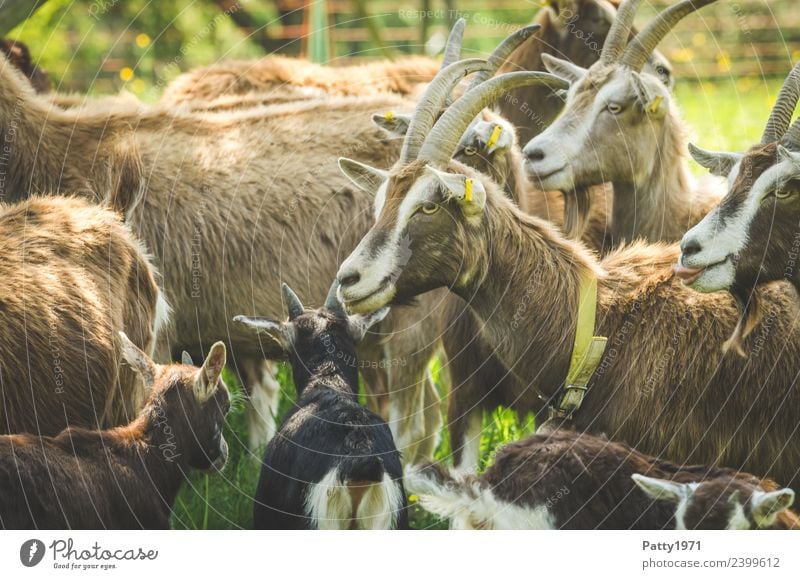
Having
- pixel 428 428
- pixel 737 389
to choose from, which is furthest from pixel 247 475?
pixel 737 389

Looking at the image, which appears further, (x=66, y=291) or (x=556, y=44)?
(x=556, y=44)

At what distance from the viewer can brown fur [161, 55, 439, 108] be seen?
9.21m

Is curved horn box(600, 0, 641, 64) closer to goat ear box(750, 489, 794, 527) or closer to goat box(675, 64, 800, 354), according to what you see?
goat box(675, 64, 800, 354)

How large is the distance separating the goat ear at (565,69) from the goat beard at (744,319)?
95.8 inches

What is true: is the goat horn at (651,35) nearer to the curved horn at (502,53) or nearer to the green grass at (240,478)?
the curved horn at (502,53)

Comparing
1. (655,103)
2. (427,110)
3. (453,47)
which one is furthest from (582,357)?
(453,47)

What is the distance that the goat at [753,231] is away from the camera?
4.88 meters

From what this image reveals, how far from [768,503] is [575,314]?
1.40 meters

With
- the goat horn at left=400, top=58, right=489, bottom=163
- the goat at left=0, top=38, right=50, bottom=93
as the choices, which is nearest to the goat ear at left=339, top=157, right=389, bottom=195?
the goat horn at left=400, top=58, right=489, bottom=163

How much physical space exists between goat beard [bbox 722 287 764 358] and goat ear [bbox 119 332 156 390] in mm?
2693

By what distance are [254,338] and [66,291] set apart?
1.68 meters

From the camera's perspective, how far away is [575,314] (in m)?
5.40

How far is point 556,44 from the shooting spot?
877 centimetres
